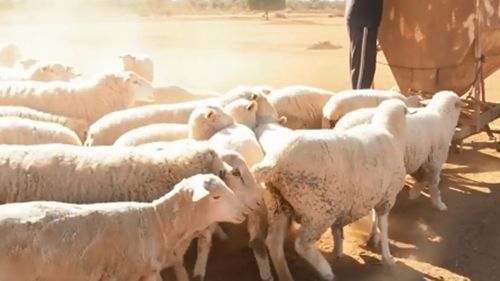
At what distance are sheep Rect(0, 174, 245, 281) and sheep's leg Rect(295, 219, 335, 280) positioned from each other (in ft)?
2.55

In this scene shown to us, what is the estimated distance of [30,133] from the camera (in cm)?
682

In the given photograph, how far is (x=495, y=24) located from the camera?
33.0 ft

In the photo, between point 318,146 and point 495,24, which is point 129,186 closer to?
point 318,146

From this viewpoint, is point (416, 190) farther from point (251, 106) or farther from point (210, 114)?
point (210, 114)

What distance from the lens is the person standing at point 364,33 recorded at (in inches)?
393

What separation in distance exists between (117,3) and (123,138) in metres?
52.1

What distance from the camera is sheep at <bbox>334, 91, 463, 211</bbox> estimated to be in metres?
7.78

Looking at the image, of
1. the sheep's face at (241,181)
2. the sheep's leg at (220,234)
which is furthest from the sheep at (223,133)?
the sheep's leg at (220,234)

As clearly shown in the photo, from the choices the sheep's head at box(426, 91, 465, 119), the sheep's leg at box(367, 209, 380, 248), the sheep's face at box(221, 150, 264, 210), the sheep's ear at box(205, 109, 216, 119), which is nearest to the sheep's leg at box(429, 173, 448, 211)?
the sheep's head at box(426, 91, 465, 119)

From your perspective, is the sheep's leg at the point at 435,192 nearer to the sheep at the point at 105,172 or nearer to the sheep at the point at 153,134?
the sheep at the point at 153,134

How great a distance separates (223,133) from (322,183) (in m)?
1.12

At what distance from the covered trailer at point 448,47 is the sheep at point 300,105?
6.45ft

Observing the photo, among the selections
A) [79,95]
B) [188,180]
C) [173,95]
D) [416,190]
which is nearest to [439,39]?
[416,190]

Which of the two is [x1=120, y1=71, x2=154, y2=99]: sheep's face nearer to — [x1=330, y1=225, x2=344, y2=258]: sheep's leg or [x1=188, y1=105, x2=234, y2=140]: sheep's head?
[x1=188, y1=105, x2=234, y2=140]: sheep's head
